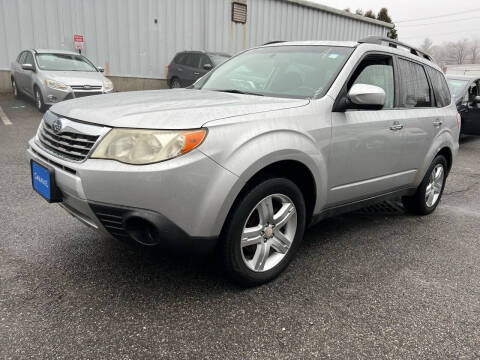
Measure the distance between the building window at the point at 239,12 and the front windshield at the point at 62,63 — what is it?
7.46 m

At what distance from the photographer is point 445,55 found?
7006 centimetres

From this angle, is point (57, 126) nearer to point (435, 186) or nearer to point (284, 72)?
point (284, 72)

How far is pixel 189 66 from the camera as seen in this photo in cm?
1252

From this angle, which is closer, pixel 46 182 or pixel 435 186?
pixel 46 182

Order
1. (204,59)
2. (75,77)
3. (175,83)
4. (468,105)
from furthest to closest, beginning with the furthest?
(175,83) → (204,59) → (75,77) → (468,105)

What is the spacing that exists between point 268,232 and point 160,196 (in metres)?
0.82

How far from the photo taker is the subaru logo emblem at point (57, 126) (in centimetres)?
238

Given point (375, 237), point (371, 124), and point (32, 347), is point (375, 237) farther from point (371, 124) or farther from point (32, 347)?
point (32, 347)

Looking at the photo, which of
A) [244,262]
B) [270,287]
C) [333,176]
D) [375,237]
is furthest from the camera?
[375,237]

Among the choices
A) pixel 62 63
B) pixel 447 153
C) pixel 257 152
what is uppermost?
pixel 62 63

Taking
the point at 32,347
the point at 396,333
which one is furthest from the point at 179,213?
the point at 396,333

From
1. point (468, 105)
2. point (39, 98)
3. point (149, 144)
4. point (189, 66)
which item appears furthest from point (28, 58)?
point (468, 105)

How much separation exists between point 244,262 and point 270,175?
55 cm

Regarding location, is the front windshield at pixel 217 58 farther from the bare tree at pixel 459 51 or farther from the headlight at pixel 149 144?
the bare tree at pixel 459 51
